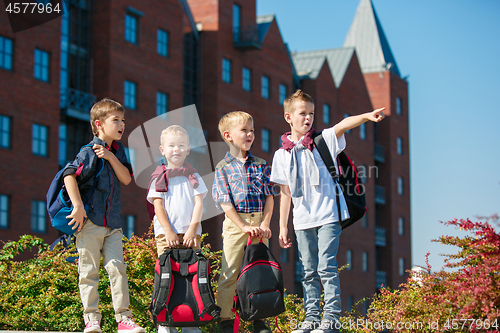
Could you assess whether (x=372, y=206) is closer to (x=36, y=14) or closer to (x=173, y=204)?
(x=36, y=14)

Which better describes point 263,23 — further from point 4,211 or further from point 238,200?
point 238,200

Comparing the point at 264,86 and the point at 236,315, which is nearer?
the point at 236,315

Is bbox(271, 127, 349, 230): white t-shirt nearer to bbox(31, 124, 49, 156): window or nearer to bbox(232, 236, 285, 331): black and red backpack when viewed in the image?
bbox(232, 236, 285, 331): black and red backpack

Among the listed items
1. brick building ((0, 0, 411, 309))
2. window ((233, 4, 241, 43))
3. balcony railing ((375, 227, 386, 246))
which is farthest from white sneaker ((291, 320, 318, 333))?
balcony railing ((375, 227, 386, 246))

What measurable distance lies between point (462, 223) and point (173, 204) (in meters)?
2.72

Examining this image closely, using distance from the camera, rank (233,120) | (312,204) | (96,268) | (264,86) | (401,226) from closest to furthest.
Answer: (96,268) < (312,204) < (233,120) < (264,86) < (401,226)

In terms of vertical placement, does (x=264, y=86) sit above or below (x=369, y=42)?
below

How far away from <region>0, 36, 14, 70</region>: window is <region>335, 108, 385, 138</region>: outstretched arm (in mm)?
18896

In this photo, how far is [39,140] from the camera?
912 inches

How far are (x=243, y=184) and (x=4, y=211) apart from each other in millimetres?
17528

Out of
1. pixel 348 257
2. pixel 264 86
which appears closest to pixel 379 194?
pixel 348 257

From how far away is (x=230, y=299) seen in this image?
615 cm

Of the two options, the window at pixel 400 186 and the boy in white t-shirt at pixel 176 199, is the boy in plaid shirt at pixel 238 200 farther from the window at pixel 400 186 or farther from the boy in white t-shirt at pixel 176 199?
the window at pixel 400 186

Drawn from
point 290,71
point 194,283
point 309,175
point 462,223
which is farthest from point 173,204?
point 290,71
